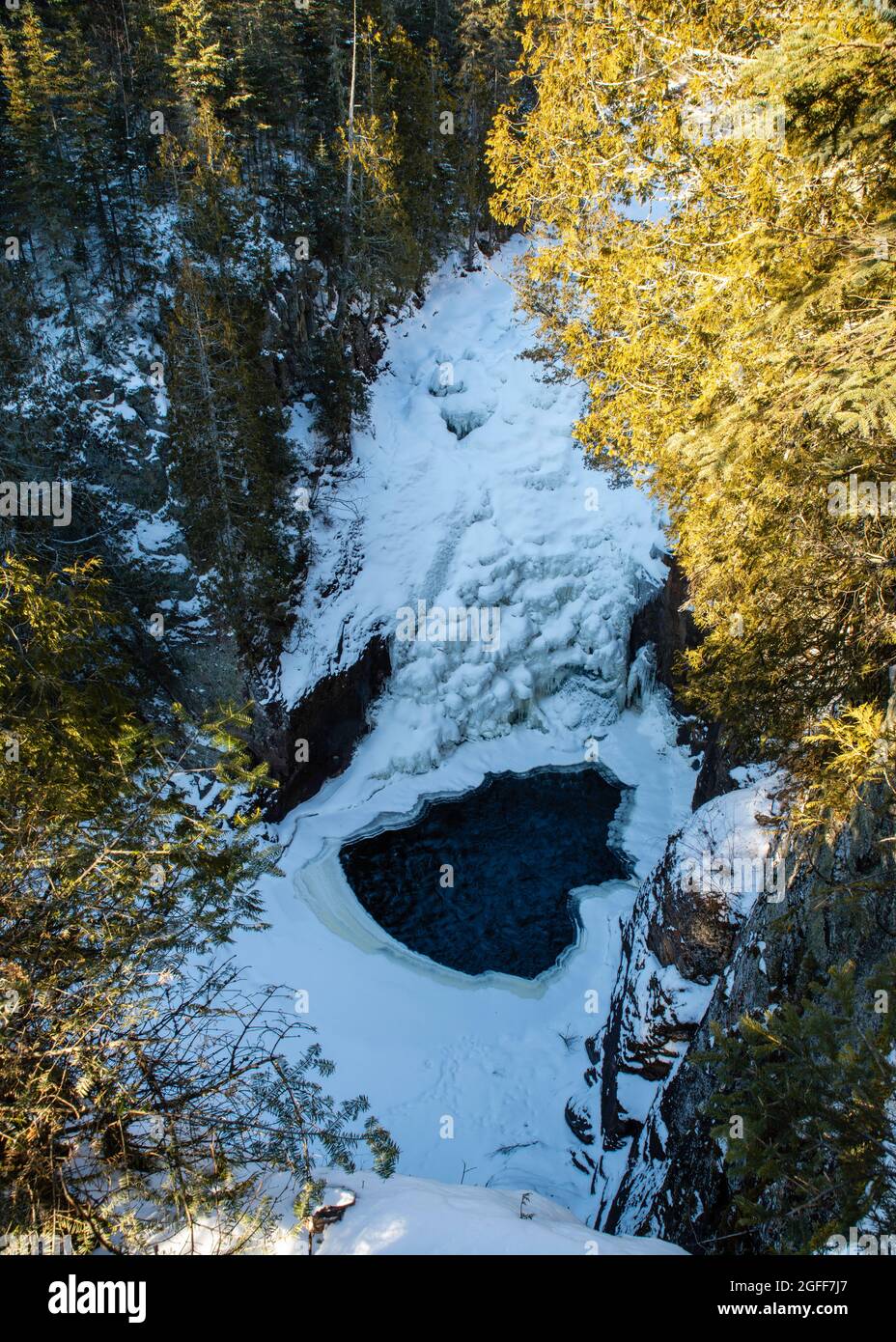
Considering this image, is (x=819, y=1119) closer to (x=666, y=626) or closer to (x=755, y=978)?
(x=755, y=978)

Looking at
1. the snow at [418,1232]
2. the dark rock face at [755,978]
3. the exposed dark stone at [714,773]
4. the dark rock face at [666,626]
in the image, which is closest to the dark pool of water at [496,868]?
the exposed dark stone at [714,773]

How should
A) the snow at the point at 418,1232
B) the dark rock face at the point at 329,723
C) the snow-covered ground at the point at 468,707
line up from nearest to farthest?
the snow at the point at 418,1232 < the snow-covered ground at the point at 468,707 < the dark rock face at the point at 329,723

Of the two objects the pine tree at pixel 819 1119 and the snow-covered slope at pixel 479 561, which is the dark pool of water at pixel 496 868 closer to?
the snow-covered slope at pixel 479 561

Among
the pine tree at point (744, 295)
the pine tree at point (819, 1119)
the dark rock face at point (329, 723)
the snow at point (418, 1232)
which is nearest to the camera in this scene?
the pine tree at point (819, 1119)

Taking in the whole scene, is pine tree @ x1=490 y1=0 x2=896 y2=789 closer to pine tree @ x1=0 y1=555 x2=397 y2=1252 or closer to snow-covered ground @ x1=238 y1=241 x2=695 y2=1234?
pine tree @ x1=0 y1=555 x2=397 y2=1252

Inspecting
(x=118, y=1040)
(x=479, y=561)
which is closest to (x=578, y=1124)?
(x=118, y=1040)
